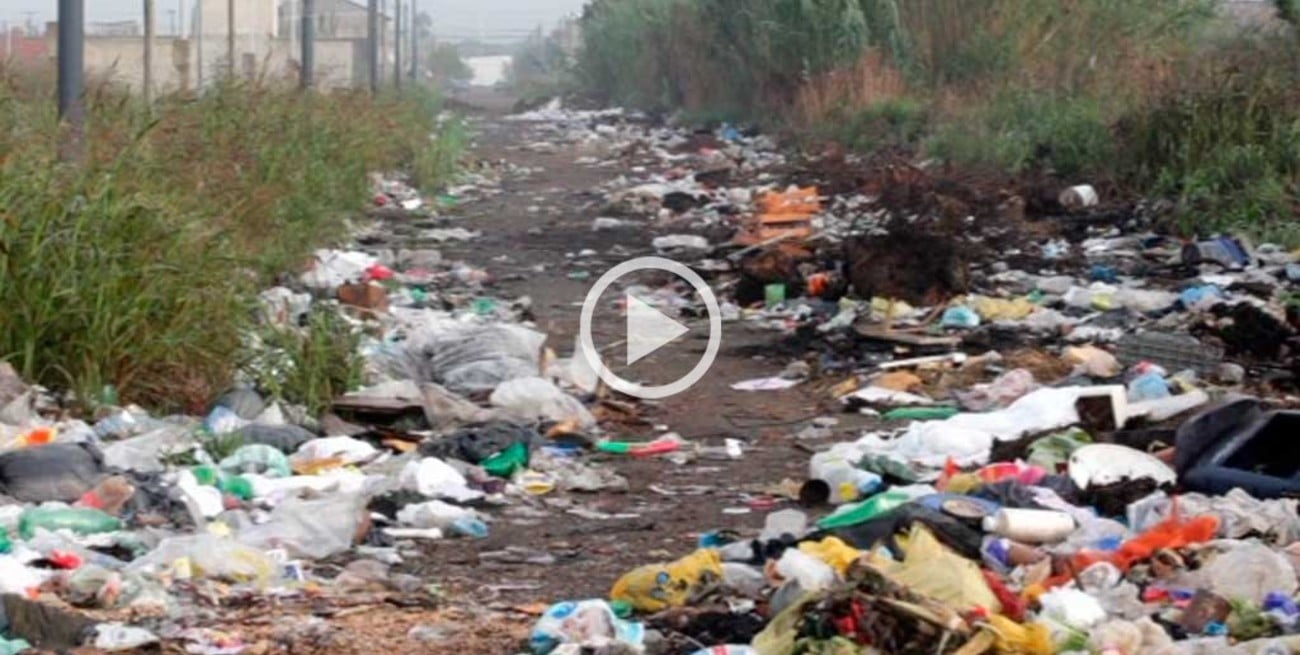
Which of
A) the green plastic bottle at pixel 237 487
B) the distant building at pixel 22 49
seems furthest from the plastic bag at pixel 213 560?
the distant building at pixel 22 49

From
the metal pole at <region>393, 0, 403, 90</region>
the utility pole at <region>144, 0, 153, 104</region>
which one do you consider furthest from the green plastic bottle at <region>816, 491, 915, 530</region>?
the metal pole at <region>393, 0, 403, 90</region>

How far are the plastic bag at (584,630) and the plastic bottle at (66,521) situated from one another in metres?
1.57

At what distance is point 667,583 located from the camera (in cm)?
496

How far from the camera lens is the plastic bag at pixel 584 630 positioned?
454 cm

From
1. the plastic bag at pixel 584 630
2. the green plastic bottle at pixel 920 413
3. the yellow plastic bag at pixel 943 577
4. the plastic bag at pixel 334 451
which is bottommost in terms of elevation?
the green plastic bottle at pixel 920 413

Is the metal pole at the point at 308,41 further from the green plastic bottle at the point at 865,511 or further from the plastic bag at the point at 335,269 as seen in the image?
the green plastic bottle at the point at 865,511

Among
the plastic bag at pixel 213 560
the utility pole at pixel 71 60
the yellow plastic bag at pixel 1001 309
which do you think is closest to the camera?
the plastic bag at pixel 213 560

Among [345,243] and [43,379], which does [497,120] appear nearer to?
[345,243]

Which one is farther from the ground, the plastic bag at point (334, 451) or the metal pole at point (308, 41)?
the metal pole at point (308, 41)

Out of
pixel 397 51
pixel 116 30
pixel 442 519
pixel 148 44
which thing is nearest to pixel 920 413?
pixel 442 519

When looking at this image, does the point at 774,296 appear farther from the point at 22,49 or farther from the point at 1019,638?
the point at 22,49

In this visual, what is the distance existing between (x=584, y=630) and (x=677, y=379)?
4391 mm

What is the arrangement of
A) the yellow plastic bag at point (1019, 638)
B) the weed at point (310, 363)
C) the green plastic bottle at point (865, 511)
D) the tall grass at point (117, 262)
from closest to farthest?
the yellow plastic bag at point (1019, 638) < the green plastic bottle at point (865, 511) < the tall grass at point (117, 262) < the weed at point (310, 363)

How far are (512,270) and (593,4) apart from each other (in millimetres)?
38891
